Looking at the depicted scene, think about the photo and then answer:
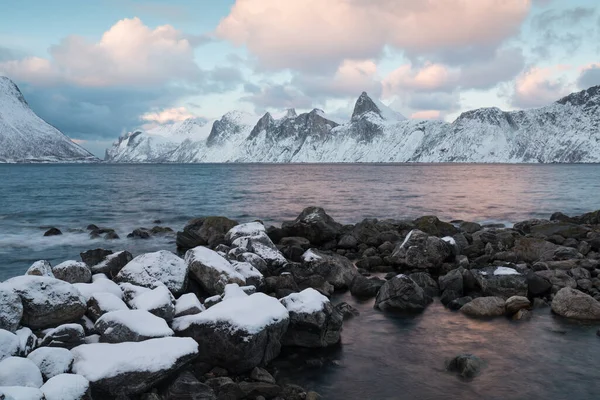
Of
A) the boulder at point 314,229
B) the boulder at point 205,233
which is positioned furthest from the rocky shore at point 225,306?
the boulder at point 205,233

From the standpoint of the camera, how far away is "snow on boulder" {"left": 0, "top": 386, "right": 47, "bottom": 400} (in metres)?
6.81

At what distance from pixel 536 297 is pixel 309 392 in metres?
9.73

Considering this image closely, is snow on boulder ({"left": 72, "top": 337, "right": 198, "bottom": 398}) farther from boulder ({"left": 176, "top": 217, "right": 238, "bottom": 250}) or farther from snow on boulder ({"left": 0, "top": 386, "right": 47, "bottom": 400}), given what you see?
boulder ({"left": 176, "top": 217, "right": 238, "bottom": 250})

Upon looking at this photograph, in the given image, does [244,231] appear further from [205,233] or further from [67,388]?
[67,388]

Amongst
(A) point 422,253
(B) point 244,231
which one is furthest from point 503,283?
(B) point 244,231

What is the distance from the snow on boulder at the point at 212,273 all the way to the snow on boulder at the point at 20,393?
7068 millimetres

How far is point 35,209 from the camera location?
154 ft

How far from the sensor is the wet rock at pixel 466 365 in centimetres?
1053

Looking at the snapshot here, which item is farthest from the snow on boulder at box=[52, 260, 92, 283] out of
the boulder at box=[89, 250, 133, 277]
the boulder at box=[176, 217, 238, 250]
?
the boulder at box=[176, 217, 238, 250]

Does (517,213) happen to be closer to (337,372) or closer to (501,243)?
(501,243)

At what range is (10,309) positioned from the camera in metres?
9.93

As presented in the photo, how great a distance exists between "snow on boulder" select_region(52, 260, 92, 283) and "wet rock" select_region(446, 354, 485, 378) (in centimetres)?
1035

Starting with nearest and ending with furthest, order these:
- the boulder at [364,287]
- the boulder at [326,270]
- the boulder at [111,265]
A: 1. the boulder at [111,265]
2. the boulder at [364,287]
3. the boulder at [326,270]

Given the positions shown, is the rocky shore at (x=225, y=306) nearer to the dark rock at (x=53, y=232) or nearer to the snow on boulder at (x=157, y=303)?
the snow on boulder at (x=157, y=303)
